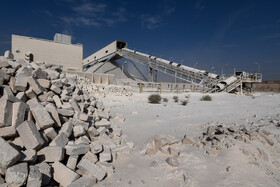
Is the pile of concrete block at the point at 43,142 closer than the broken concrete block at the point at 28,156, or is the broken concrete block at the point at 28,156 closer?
the pile of concrete block at the point at 43,142

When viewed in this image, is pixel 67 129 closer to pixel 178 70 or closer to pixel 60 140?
pixel 60 140

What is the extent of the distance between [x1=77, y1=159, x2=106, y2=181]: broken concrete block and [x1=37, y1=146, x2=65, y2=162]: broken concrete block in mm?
384

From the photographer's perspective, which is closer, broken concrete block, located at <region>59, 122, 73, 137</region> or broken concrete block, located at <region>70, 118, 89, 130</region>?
broken concrete block, located at <region>59, 122, 73, 137</region>

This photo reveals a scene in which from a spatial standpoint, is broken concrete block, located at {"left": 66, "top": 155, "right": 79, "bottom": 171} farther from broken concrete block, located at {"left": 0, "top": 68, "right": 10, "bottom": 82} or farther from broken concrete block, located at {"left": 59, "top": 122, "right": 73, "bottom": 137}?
broken concrete block, located at {"left": 0, "top": 68, "right": 10, "bottom": 82}

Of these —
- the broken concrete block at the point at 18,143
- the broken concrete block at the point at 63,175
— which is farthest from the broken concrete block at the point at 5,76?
the broken concrete block at the point at 63,175

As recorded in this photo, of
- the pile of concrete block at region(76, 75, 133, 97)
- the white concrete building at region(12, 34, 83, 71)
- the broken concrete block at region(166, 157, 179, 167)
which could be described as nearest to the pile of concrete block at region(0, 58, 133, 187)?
the broken concrete block at region(166, 157, 179, 167)

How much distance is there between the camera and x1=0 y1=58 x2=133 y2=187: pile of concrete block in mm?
2262

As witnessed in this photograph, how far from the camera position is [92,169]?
281 cm

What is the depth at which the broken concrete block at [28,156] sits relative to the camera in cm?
243

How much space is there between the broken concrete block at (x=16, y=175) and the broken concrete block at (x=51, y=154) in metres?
0.51

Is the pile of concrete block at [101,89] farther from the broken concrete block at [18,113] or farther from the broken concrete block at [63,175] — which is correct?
the broken concrete block at [63,175]

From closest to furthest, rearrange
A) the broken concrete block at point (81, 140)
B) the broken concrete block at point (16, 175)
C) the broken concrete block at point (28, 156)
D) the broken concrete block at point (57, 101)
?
the broken concrete block at point (16, 175) < the broken concrete block at point (28, 156) < the broken concrete block at point (81, 140) < the broken concrete block at point (57, 101)

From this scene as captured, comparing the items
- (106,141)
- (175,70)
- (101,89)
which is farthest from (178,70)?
(106,141)

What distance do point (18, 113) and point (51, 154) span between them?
939 mm
